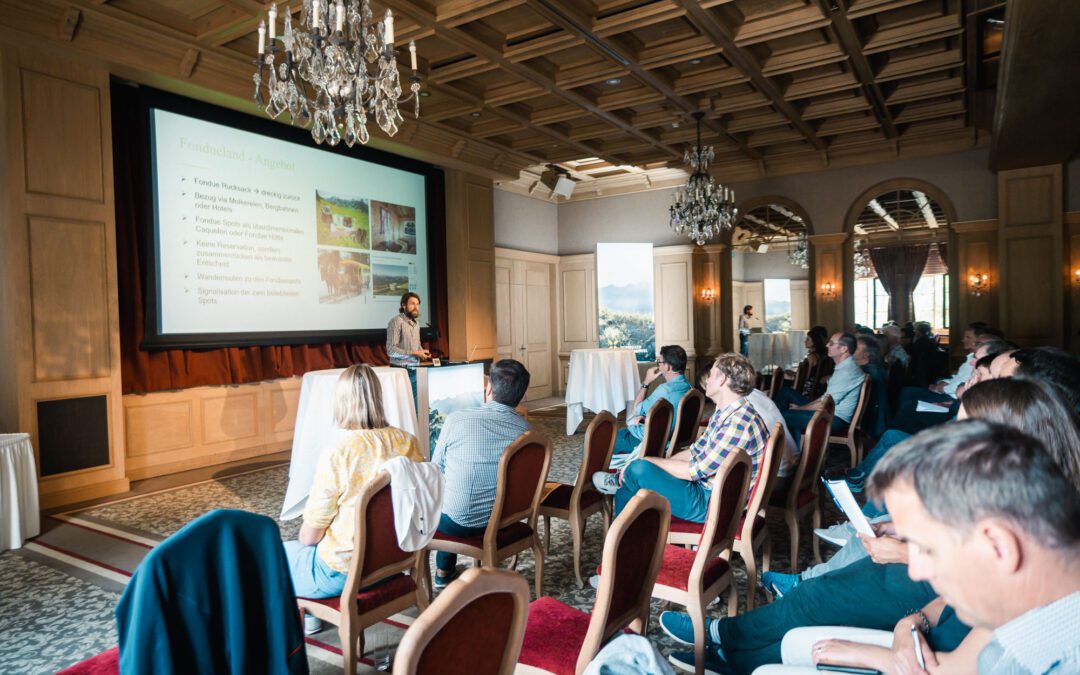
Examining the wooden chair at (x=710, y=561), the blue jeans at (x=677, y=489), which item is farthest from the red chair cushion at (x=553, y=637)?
the blue jeans at (x=677, y=489)

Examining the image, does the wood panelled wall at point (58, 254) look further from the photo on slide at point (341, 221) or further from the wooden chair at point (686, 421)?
the wooden chair at point (686, 421)

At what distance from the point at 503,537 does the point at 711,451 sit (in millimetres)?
958

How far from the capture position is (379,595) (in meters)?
2.16

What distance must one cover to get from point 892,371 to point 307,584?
6236 millimetres

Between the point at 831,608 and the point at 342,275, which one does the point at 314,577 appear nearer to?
the point at 831,608

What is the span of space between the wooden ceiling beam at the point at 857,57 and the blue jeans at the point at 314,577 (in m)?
5.39

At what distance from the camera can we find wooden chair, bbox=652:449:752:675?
2.12 meters

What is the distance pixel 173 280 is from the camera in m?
5.79

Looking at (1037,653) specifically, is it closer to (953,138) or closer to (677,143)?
(677,143)

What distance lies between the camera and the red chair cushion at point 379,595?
2105mm

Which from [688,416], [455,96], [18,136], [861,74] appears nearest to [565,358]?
[455,96]

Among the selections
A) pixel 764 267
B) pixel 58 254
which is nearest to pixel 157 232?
pixel 58 254

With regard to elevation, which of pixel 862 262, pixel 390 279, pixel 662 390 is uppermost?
pixel 862 262

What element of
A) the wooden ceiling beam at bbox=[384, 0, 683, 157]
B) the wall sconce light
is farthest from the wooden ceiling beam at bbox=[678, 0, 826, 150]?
the wall sconce light
